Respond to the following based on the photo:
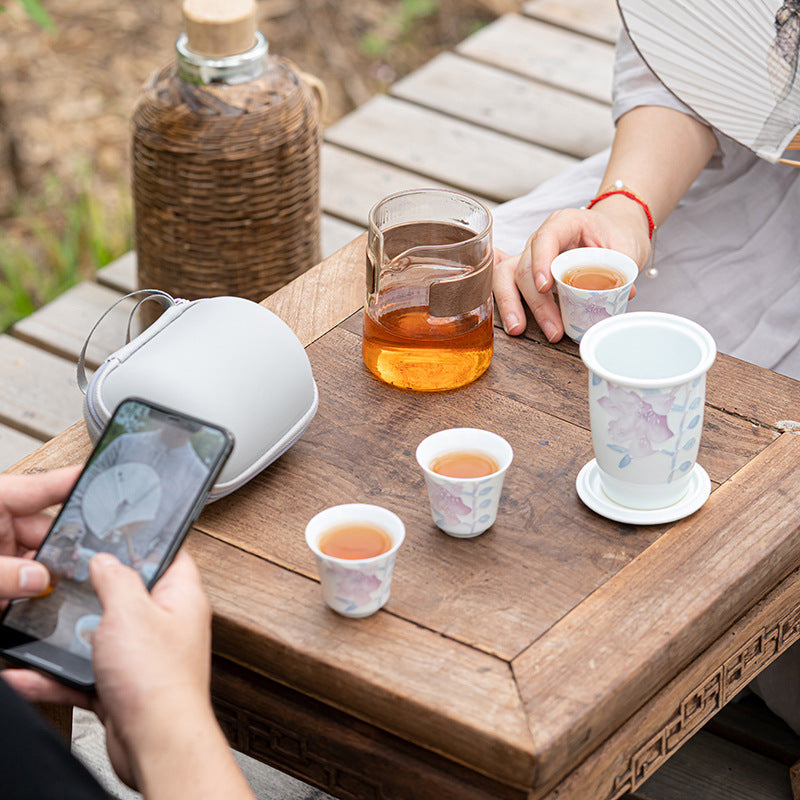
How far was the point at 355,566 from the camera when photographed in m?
0.86

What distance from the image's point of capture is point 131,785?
846 millimetres

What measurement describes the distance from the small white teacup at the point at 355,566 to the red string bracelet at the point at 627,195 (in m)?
0.61

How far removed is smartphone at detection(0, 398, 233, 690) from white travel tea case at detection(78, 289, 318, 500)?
0.20ft

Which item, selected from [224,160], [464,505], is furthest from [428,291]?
[224,160]

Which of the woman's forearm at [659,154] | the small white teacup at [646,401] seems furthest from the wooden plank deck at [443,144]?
the small white teacup at [646,401]

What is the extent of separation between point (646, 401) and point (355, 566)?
27 centimetres

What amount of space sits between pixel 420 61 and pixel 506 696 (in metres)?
2.86

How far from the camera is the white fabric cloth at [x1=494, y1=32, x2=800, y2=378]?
1480mm

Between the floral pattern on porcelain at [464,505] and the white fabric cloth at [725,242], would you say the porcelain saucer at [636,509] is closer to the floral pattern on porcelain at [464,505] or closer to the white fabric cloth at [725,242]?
the floral pattern on porcelain at [464,505]

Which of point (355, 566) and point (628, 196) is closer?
point (355, 566)

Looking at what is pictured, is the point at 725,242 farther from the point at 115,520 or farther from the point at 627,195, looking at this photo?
the point at 115,520

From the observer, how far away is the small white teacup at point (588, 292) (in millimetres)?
1165

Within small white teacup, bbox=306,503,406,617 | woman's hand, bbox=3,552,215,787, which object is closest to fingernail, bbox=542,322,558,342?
small white teacup, bbox=306,503,406,617

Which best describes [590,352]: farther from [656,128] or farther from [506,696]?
[656,128]
